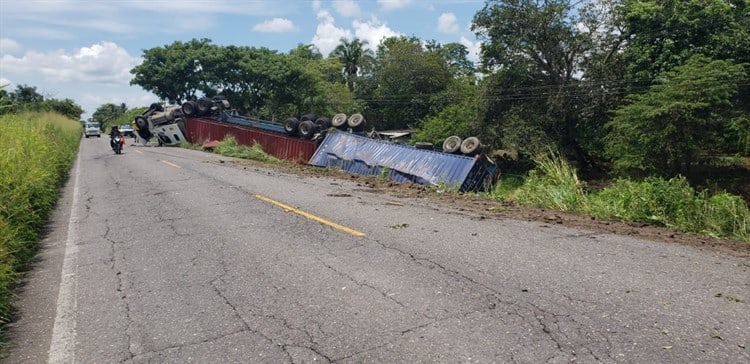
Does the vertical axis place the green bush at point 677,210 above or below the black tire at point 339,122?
below

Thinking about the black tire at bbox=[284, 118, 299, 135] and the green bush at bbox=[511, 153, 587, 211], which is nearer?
the green bush at bbox=[511, 153, 587, 211]

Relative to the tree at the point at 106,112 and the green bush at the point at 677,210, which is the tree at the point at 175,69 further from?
the tree at the point at 106,112

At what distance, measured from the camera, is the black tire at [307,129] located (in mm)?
25594

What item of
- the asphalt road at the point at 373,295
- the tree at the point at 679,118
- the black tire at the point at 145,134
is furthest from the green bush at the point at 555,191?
the black tire at the point at 145,134

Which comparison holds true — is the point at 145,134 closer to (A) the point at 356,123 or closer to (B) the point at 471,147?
(A) the point at 356,123

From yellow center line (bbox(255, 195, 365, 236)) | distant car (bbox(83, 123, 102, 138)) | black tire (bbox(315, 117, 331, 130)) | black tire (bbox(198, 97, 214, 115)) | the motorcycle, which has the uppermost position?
black tire (bbox(198, 97, 214, 115))

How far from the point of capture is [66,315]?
17.9ft

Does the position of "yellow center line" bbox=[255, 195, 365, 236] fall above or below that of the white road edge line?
above

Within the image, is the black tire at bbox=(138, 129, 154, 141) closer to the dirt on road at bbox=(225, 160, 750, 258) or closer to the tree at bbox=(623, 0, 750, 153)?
Answer: the dirt on road at bbox=(225, 160, 750, 258)

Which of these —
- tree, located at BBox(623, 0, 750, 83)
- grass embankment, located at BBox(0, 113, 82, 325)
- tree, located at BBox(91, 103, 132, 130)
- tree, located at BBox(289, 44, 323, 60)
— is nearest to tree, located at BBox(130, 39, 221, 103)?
tree, located at BBox(289, 44, 323, 60)

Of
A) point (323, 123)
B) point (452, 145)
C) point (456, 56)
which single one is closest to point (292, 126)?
point (323, 123)

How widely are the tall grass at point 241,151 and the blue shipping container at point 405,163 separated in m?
4.62

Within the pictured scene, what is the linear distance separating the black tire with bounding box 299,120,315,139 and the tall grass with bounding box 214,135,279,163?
177cm

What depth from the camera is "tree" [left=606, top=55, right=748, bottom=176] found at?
24547 mm
